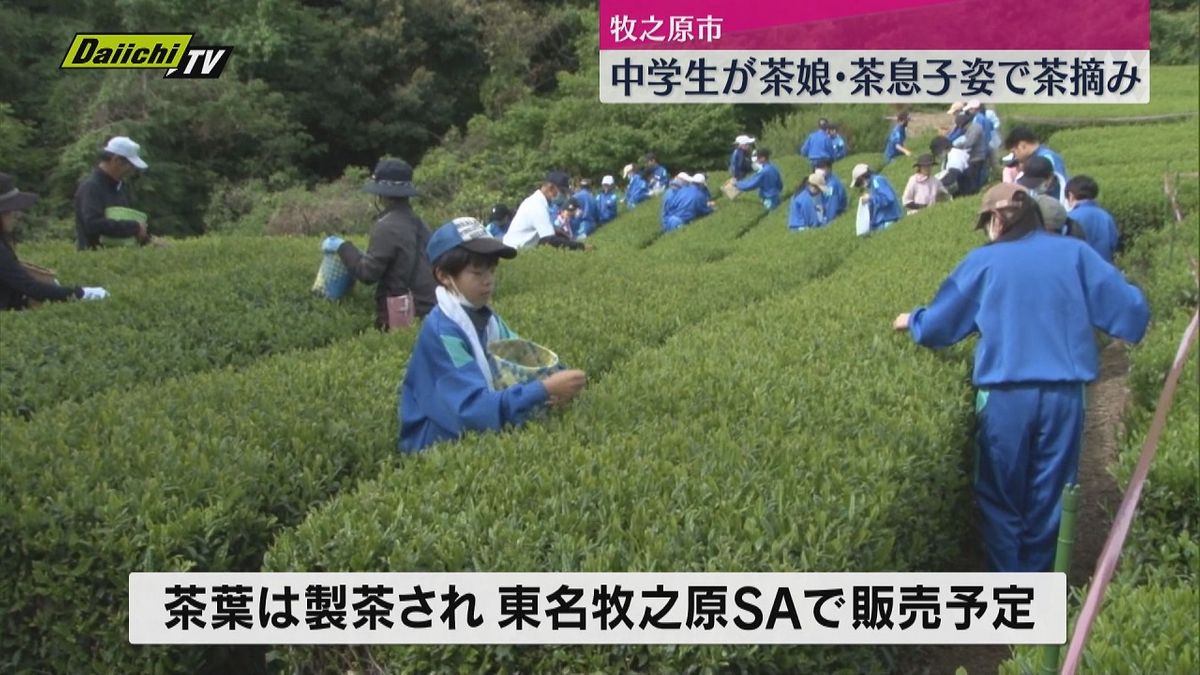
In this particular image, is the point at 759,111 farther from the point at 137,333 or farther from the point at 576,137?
the point at 137,333

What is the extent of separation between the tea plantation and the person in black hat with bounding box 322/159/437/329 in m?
0.69

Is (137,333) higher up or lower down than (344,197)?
lower down

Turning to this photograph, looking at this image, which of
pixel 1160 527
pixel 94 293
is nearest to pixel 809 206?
pixel 94 293

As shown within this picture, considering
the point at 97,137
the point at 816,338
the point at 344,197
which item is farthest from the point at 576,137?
the point at 816,338

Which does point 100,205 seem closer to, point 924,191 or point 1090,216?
point 1090,216

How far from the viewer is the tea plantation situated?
118 inches

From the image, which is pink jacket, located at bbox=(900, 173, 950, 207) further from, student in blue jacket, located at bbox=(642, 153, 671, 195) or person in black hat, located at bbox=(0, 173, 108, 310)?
student in blue jacket, located at bbox=(642, 153, 671, 195)

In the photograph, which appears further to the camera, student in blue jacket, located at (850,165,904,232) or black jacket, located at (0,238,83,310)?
student in blue jacket, located at (850,165,904,232)

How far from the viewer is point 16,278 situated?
24.7 ft

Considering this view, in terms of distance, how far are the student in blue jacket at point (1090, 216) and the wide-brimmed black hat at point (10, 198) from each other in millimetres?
7639

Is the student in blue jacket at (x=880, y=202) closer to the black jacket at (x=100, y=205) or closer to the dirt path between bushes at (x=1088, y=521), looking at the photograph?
the dirt path between bushes at (x=1088, y=521)

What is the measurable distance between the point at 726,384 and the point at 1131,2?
18.0ft

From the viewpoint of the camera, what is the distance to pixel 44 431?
4480 mm

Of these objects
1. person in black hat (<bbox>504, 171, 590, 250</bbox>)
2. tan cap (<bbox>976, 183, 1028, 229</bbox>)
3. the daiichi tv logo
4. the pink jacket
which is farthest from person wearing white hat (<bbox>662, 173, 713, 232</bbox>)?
tan cap (<bbox>976, 183, 1028, 229</bbox>)
